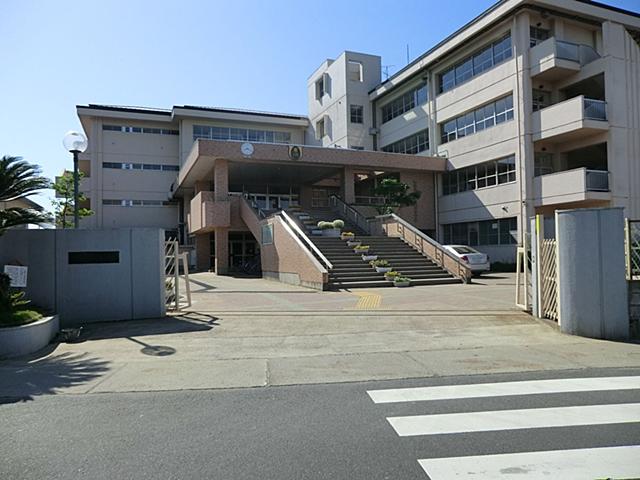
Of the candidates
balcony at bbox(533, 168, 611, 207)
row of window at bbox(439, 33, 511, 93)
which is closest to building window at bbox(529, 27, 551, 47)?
row of window at bbox(439, 33, 511, 93)

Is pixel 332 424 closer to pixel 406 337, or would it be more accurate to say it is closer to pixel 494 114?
pixel 406 337

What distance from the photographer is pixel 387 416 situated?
4.76m

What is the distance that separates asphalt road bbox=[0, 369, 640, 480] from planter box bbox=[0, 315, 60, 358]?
288 centimetres

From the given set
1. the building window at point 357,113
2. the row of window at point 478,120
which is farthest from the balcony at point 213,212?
the building window at point 357,113

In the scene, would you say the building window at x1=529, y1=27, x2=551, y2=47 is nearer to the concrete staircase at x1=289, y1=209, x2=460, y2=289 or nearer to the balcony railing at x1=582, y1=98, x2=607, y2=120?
the balcony railing at x1=582, y1=98, x2=607, y2=120

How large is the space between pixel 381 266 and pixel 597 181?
12301 mm

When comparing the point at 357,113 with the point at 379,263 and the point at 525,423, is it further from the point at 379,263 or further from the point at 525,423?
the point at 525,423

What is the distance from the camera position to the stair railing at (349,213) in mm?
26391

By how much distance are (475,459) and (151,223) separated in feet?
135

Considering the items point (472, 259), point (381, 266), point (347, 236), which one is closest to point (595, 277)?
point (381, 266)

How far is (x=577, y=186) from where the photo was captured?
23.1 m

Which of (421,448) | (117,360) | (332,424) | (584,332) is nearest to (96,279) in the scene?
(117,360)

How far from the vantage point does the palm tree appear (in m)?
9.35

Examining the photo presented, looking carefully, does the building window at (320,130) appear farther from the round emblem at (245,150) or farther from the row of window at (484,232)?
the round emblem at (245,150)
